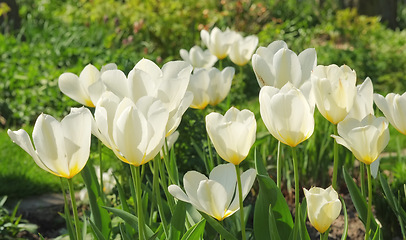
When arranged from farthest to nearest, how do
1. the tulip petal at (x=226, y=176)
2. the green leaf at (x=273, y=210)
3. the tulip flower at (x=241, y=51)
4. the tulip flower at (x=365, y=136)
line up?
the tulip flower at (x=241, y=51) → the green leaf at (x=273, y=210) → the tulip petal at (x=226, y=176) → the tulip flower at (x=365, y=136)

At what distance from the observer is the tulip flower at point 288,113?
55.6 inches

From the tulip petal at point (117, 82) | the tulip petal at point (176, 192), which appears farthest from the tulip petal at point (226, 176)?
the tulip petal at point (117, 82)

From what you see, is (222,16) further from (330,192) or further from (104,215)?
(330,192)

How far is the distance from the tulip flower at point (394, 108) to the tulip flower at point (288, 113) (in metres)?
0.24

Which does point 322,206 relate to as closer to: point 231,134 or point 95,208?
point 231,134

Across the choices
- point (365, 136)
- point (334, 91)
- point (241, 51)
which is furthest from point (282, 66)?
point (241, 51)

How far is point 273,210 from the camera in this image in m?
1.70

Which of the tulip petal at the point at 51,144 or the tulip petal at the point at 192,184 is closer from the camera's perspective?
the tulip petal at the point at 51,144

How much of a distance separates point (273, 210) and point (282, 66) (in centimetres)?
41

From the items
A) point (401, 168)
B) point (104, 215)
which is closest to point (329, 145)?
point (401, 168)

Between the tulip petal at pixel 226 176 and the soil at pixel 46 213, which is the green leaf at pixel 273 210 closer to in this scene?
the tulip petal at pixel 226 176

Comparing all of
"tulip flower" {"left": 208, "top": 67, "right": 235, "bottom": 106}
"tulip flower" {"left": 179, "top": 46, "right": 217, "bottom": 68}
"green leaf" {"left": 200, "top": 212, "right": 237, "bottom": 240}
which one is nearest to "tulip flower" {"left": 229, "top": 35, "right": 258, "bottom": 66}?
"tulip flower" {"left": 179, "top": 46, "right": 217, "bottom": 68}

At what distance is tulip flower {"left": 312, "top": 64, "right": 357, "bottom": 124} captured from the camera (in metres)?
1.49

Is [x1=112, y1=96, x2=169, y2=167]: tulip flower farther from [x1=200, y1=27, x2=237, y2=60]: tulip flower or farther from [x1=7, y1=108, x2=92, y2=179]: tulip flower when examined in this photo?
[x1=200, y1=27, x2=237, y2=60]: tulip flower
